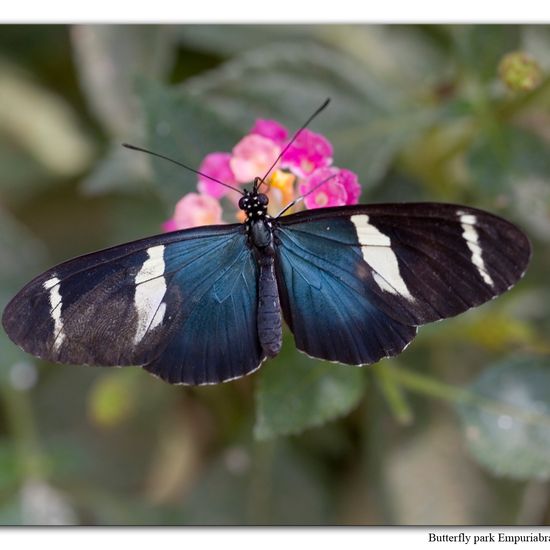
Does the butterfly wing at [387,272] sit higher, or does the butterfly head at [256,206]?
the butterfly head at [256,206]

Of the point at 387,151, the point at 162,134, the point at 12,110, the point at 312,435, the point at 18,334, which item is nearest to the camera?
the point at 18,334

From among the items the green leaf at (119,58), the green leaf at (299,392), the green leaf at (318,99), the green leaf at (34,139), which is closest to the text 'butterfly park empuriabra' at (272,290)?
the green leaf at (299,392)

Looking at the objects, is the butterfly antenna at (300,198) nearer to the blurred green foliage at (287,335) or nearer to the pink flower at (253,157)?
the pink flower at (253,157)

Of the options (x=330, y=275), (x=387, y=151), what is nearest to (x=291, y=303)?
(x=330, y=275)

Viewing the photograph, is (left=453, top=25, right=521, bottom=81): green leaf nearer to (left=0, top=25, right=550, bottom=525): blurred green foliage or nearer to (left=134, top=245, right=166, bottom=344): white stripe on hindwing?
(left=0, top=25, right=550, bottom=525): blurred green foliage

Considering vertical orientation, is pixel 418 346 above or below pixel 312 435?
above
